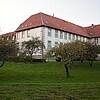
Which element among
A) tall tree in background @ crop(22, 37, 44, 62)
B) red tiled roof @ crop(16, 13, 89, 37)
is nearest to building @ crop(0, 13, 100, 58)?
red tiled roof @ crop(16, 13, 89, 37)

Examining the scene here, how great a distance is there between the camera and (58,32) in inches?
1997

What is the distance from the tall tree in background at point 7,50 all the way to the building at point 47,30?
23.4 metres

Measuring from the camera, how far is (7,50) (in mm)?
22672

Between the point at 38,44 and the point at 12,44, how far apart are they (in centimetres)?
1877

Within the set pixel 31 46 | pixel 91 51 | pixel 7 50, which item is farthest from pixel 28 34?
pixel 7 50

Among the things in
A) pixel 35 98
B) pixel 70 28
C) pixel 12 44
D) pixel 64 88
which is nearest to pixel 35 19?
pixel 70 28

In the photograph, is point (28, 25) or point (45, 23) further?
point (28, 25)

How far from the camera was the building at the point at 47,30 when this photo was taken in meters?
47.5

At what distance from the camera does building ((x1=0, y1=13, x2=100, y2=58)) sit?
47.5 metres

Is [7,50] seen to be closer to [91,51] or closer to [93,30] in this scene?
[91,51]

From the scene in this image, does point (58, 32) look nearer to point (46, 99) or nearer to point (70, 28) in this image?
point (70, 28)

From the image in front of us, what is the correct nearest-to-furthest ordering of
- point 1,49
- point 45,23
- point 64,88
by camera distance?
point 64,88 → point 1,49 → point 45,23

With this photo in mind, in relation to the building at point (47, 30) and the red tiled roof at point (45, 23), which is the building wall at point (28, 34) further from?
Result: the red tiled roof at point (45, 23)

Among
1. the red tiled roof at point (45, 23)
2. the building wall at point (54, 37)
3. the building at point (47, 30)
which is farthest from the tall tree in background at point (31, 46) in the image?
the red tiled roof at point (45, 23)
